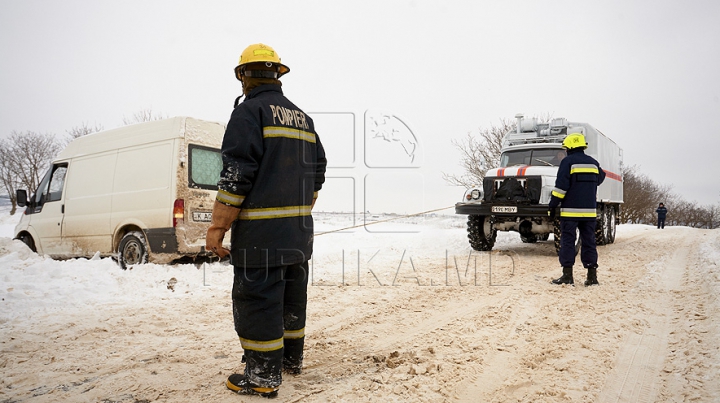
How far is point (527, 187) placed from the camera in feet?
29.7

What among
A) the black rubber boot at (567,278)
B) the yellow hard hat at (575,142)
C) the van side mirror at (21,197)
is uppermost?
the yellow hard hat at (575,142)

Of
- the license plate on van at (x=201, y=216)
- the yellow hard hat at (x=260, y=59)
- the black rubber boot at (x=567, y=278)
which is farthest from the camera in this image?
the license plate on van at (x=201, y=216)

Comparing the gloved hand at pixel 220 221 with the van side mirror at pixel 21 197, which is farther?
the van side mirror at pixel 21 197

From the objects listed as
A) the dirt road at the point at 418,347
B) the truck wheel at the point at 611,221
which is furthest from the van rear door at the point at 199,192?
the truck wheel at the point at 611,221

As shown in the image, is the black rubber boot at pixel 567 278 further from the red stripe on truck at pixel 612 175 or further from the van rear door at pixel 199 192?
the red stripe on truck at pixel 612 175

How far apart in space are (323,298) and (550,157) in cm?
705

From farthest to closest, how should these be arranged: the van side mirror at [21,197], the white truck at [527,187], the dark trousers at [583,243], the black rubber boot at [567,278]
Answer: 1. the white truck at [527,187]
2. the van side mirror at [21,197]
3. the black rubber boot at [567,278]
4. the dark trousers at [583,243]

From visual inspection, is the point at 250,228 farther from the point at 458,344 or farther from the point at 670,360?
the point at 670,360

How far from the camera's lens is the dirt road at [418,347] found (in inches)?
105

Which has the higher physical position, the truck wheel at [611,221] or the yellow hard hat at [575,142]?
the yellow hard hat at [575,142]

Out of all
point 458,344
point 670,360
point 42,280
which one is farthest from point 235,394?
point 42,280

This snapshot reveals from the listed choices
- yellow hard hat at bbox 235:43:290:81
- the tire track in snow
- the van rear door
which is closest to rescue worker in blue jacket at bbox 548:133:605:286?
the tire track in snow

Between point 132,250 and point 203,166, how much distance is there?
1.82 m

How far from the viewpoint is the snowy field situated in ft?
8.87
